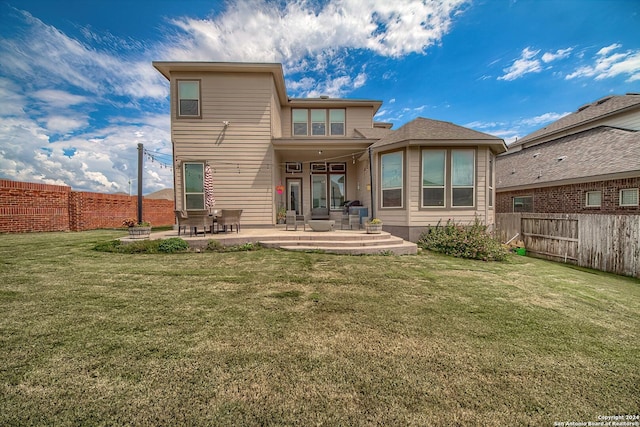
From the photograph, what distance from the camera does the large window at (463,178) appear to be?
9.08 meters

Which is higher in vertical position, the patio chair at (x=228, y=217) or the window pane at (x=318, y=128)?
the window pane at (x=318, y=128)

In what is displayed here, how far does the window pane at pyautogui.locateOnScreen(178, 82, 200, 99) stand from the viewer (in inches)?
402

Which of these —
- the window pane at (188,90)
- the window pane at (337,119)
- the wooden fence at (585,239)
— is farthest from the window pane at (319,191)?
the wooden fence at (585,239)

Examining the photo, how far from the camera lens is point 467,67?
15.6 metres

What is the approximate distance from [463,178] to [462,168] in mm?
387

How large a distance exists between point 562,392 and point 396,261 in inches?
176

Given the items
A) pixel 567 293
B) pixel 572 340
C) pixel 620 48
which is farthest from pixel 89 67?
pixel 620 48

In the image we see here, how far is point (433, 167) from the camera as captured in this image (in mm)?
9062

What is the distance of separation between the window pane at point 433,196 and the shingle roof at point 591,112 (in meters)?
13.7

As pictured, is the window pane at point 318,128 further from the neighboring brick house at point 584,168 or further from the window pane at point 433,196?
the neighboring brick house at point 584,168

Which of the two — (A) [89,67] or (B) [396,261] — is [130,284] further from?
(A) [89,67]

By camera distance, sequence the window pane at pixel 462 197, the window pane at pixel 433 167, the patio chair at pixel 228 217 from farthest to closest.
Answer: the window pane at pixel 462 197
the window pane at pixel 433 167
the patio chair at pixel 228 217

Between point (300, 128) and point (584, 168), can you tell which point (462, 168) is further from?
point (300, 128)

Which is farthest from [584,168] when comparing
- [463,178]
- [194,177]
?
[194,177]
